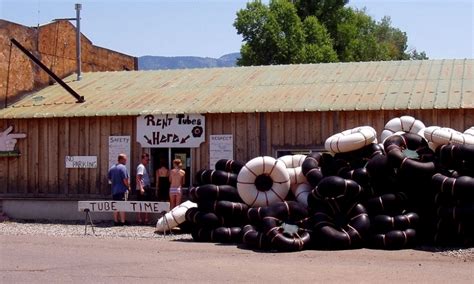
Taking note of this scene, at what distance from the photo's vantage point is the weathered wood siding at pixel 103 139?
21094 millimetres

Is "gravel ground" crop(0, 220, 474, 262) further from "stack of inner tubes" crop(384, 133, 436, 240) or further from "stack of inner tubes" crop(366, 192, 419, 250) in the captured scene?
"stack of inner tubes" crop(384, 133, 436, 240)

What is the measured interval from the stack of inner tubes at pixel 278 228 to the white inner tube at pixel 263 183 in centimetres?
69

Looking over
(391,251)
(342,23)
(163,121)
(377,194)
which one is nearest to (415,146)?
(377,194)

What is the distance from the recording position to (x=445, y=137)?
662 inches

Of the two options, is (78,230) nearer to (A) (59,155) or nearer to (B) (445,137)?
(A) (59,155)

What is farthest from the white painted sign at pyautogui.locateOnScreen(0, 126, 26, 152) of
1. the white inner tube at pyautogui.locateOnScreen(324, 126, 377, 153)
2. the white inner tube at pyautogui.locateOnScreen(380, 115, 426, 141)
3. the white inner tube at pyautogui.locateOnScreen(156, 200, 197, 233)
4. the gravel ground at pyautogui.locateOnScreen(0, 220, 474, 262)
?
the white inner tube at pyautogui.locateOnScreen(380, 115, 426, 141)

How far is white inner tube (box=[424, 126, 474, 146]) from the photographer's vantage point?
16.7 meters

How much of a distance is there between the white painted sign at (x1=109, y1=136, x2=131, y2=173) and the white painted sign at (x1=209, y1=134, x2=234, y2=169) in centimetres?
253

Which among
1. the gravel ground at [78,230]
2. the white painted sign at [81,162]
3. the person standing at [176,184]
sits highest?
the white painted sign at [81,162]

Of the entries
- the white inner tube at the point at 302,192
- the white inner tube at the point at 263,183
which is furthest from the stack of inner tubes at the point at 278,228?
the white inner tube at the point at 302,192

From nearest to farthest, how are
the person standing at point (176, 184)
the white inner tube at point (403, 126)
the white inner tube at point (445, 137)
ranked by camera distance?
the white inner tube at point (445, 137)
the white inner tube at point (403, 126)
the person standing at point (176, 184)

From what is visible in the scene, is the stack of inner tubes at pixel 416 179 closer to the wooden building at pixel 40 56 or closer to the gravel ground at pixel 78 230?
the gravel ground at pixel 78 230

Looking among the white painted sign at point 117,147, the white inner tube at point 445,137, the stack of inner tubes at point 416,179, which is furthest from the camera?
the white painted sign at point 117,147

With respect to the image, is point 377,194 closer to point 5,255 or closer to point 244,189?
point 244,189
